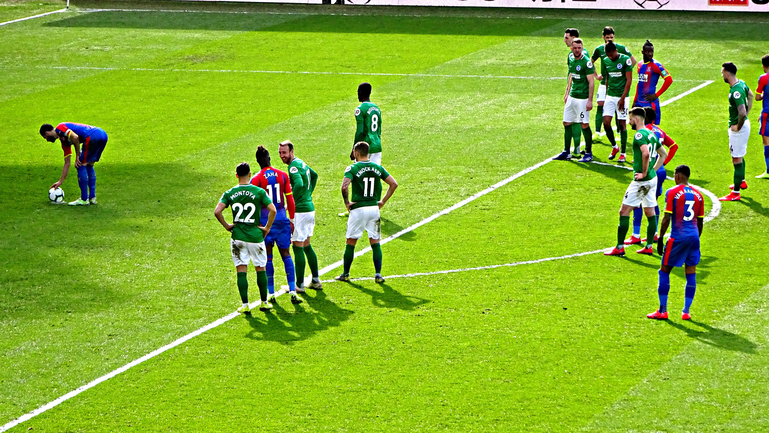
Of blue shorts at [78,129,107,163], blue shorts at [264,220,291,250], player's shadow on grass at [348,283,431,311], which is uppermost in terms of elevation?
blue shorts at [78,129,107,163]

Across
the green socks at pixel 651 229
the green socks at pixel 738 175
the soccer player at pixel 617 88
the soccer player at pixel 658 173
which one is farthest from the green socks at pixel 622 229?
the soccer player at pixel 617 88

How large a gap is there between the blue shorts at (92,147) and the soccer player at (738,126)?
10.9 metres

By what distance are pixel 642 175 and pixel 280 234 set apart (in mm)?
5263

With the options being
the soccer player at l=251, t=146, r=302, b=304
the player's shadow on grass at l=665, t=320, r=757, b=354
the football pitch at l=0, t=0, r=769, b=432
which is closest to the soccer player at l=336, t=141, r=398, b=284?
the football pitch at l=0, t=0, r=769, b=432

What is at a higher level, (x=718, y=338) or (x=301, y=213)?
(x=301, y=213)

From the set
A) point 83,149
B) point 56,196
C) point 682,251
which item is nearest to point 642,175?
point 682,251

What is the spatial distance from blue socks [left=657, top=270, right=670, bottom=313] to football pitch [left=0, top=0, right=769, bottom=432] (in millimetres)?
222

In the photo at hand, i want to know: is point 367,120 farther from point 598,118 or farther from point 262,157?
point 598,118

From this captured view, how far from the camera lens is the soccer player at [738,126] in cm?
1612

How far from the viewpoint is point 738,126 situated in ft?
53.4

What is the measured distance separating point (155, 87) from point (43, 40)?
8.19 meters

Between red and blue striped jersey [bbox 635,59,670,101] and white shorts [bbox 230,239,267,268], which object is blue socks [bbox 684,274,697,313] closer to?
white shorts [bbox 230,239,267,268]

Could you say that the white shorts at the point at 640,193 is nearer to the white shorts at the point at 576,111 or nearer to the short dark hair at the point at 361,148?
the short dark hair at the point at 361,148

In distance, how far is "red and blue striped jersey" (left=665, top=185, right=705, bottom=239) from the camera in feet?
37.3
